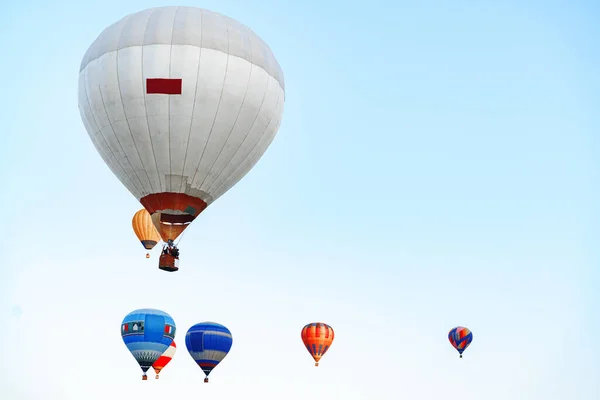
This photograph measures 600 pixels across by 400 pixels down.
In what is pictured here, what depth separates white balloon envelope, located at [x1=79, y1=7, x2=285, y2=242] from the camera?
23.0 m

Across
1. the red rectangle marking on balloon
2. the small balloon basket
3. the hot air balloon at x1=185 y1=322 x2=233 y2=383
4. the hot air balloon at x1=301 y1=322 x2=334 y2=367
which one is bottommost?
the small balloon basket

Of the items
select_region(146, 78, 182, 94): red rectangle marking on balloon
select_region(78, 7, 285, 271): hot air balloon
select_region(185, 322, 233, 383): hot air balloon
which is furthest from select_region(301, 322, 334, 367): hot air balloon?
select_region(146, 78, 182, 94): red rectangle marking on balloon

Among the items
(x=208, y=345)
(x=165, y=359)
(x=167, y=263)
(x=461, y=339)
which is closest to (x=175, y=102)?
(x=167, y=263)

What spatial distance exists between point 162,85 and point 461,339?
24.1 meters

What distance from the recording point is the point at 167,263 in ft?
80.1

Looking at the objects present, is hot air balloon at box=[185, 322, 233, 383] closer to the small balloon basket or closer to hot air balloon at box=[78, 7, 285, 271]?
the small balloon basket

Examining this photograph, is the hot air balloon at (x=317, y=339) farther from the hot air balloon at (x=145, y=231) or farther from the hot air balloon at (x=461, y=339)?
the hot air balloon at (x=145, y=231)

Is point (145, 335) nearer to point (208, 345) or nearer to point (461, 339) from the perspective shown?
point (208, 345)

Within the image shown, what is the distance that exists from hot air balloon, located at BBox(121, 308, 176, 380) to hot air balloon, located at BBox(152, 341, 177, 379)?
5.91ft

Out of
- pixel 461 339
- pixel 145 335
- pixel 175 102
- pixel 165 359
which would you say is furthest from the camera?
pixel 461 339

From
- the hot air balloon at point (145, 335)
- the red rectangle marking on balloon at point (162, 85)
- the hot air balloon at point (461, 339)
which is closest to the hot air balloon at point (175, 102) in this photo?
the red rectangle marking on balloon at point (162, 85)

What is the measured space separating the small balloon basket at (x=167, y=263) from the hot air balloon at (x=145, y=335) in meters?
11.1

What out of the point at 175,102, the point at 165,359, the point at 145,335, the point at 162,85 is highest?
the point at 162,85

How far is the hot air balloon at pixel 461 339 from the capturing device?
1625 inches
